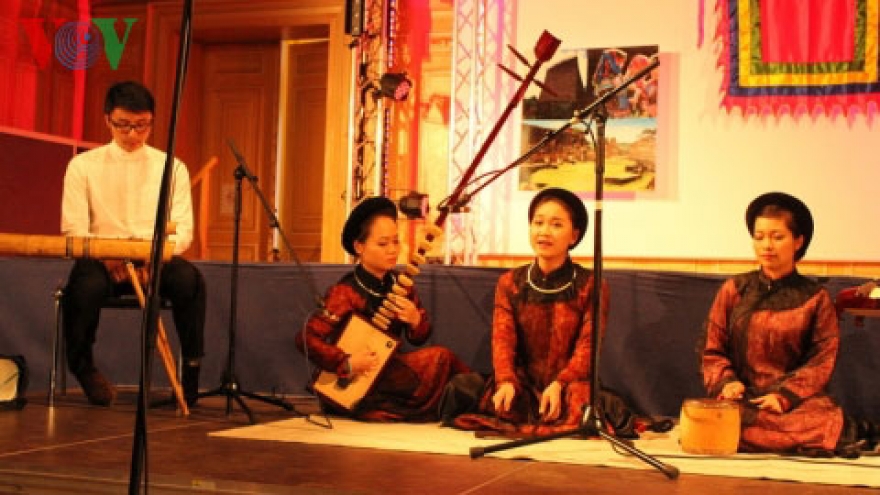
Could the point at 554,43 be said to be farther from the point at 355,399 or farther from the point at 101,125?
the point at 101,125

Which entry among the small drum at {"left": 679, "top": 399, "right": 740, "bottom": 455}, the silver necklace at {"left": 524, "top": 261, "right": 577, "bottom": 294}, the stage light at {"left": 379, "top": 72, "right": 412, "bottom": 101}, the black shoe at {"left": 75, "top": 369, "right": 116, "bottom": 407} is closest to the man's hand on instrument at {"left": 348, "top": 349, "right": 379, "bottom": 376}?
the silver necklace at {"left": 524, "top": 261, "right": 577, "bottom": 294}

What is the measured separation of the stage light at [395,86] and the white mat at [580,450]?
2756 mm

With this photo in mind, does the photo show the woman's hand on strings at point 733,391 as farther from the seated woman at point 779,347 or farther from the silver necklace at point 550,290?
the silver necklace at point 550,290

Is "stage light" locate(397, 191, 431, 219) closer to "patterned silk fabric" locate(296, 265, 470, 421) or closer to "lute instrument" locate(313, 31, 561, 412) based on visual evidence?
"patterned silk fabric" locate(296, 265, 470, 421)

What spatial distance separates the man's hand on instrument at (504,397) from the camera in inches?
157

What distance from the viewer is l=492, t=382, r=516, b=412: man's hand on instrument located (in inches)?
157

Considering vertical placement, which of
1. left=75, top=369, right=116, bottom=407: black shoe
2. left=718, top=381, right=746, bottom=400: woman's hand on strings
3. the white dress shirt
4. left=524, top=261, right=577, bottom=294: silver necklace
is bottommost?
left=75, top=369, right=116, bottom=407: black shoe

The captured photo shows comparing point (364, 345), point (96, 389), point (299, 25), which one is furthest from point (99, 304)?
point (299, 25)

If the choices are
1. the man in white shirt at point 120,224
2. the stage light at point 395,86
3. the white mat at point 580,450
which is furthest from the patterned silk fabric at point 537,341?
the stage light at point 395,86

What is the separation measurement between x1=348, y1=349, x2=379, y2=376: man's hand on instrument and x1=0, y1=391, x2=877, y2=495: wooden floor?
0.71 metres

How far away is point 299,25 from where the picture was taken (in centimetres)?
852

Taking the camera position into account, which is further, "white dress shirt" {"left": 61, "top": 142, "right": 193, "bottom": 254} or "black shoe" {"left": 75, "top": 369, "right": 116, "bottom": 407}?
"white dress shirt" {"left": 61, "top": 142, "right": 193, "bottom": 254}

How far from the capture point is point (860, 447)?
3.80 metres

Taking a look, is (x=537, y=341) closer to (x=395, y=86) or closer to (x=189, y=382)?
(x=189, y=382)
